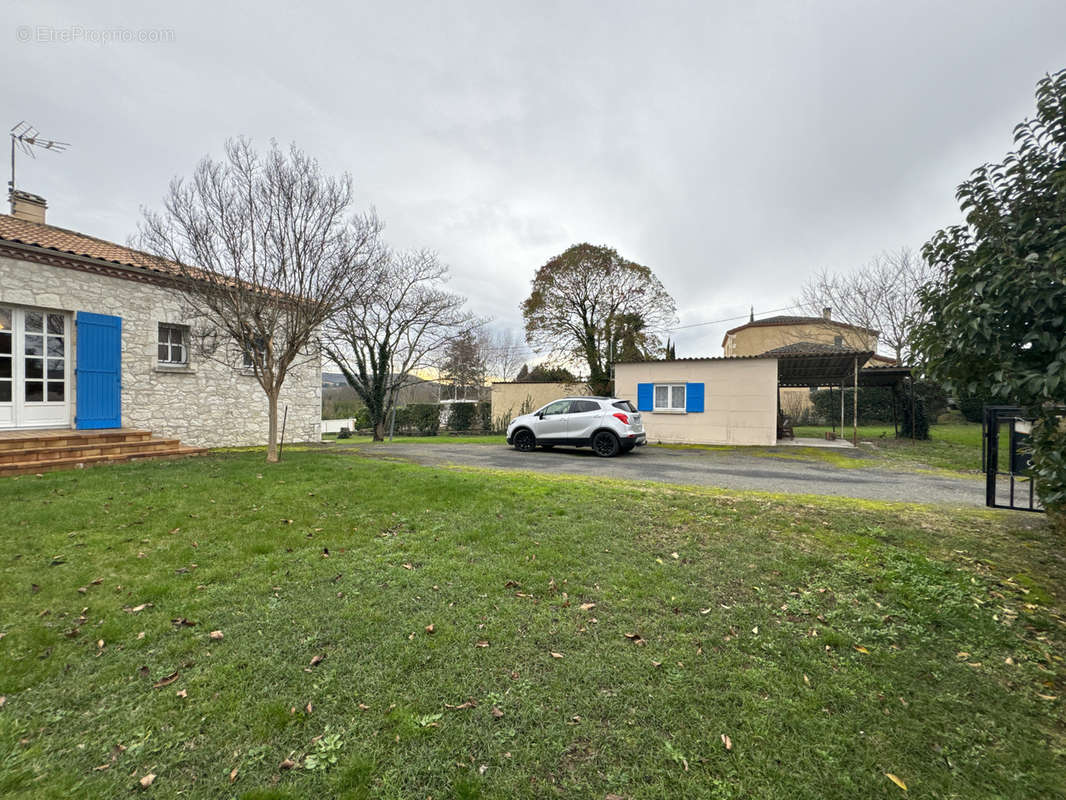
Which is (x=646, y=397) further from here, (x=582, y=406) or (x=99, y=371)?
(x=99, y=371)

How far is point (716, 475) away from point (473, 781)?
25.2 ft

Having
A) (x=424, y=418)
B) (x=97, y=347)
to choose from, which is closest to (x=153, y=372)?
(x=97, y=347)

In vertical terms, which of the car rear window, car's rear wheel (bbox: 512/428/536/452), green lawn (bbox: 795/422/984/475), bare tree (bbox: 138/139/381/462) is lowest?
green lawn (bbox: 795/422/984/475)

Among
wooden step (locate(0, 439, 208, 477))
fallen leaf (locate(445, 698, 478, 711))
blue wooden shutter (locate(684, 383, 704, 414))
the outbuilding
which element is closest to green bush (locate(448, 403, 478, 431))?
the outbuilding

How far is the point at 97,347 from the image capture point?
32.2 feet

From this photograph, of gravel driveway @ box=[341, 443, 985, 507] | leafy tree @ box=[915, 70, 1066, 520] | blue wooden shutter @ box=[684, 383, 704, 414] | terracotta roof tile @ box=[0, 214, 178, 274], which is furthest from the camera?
blue wooden shutter @ box=[684, 383, 704, 414]

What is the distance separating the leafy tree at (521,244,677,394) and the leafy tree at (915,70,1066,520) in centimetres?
1997

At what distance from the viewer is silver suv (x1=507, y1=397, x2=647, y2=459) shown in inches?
455

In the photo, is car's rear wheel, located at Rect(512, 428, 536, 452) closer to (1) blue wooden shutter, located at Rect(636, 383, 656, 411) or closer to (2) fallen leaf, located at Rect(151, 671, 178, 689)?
(1) blue wooden shutter, located at Rect(636, 383, 656, 411)

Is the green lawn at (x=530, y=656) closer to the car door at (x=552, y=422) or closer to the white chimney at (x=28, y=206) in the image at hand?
the car door at (x=552, y=422)

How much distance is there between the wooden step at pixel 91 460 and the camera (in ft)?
22.9

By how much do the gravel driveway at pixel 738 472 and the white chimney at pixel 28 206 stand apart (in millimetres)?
11295

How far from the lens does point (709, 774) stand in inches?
69.9

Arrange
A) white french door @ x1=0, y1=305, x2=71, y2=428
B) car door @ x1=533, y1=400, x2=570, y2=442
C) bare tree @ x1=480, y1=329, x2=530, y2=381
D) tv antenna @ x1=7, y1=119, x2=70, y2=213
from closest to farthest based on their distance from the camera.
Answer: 1. white french door @ x1=0, y1=305, x2=71, y2=428
2. tv antenna @ x1=7, y1=119, x2=70, y2=213
3. car door @ x1=533, y1=400, x2=570, y2=442
4. bare tree @ x1=480, y1=329, x2=530, y2=381
